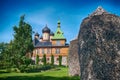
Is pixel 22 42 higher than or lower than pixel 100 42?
higher

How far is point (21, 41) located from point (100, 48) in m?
33.1

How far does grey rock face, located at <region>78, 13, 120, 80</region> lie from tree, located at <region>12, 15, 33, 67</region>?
1248 inches

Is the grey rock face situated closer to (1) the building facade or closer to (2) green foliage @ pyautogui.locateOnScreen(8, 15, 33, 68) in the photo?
(2) green foliage @ pyautogui.locateOnScreen(8, 15, 33, 68)

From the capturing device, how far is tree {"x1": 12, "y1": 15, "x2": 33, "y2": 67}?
4041 cm

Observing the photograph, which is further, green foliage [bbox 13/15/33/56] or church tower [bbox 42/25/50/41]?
church tower [bbox 42/25/50/41]

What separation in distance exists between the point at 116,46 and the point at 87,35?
1158mm

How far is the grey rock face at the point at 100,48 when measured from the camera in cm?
841

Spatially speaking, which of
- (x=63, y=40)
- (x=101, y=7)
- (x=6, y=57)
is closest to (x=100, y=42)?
(x=101, y=7)

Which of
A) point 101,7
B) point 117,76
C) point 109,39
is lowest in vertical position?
point 117,76

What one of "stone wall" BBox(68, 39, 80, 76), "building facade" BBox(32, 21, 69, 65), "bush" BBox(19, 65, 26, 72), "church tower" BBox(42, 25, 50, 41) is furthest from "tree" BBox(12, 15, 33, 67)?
"church tower" BBox(42, 25, 50, 41)

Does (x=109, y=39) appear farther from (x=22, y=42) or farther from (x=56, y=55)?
(x=56, y=55)

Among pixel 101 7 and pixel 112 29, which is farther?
pixel 101 7

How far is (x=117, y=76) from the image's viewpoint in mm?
8312

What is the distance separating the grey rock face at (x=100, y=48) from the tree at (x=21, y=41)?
31.7 meters
